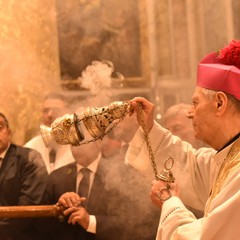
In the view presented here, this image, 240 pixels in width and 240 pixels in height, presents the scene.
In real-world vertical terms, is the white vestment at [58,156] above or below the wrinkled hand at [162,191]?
below

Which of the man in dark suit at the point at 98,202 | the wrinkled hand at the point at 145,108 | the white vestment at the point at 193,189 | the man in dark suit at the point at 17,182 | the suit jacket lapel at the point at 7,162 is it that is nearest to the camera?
the white vestment at the point at 193,189

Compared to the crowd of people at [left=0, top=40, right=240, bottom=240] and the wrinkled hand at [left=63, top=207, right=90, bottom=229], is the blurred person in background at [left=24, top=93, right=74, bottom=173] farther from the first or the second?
the wrinkled hand at [left=63, top=207, right=90, bottom=229]

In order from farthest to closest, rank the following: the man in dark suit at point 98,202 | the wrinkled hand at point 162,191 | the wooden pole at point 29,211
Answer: the man in dark suit at point 98,202
the wooden pole at point 29,211
the wrinkled hand at point 162,191

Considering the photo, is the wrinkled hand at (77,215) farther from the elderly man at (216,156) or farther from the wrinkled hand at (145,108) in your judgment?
the elderly man at (216,156)

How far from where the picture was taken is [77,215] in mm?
3996

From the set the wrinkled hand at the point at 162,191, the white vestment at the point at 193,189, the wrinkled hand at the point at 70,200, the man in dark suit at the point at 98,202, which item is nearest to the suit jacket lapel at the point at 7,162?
the man in dark suit at the point at 98,202

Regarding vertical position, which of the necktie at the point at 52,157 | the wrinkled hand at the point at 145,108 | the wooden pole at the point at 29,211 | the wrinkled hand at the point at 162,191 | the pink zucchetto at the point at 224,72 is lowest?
the wooden pole at the point at 29,211

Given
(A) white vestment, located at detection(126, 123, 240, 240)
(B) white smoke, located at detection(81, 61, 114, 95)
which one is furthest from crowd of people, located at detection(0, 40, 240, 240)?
(B) white smoke, located at detection(81, 61, 114, 95)

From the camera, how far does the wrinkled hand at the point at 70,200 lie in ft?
13.1

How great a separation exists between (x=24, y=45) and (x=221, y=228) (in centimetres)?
317

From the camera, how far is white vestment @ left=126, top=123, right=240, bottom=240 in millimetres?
2654

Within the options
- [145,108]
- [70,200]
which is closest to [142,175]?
[70,200]

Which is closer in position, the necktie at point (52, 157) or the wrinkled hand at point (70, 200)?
the wrinkled hand at point (70, 200)

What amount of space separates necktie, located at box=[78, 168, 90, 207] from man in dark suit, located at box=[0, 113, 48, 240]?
26 cm
